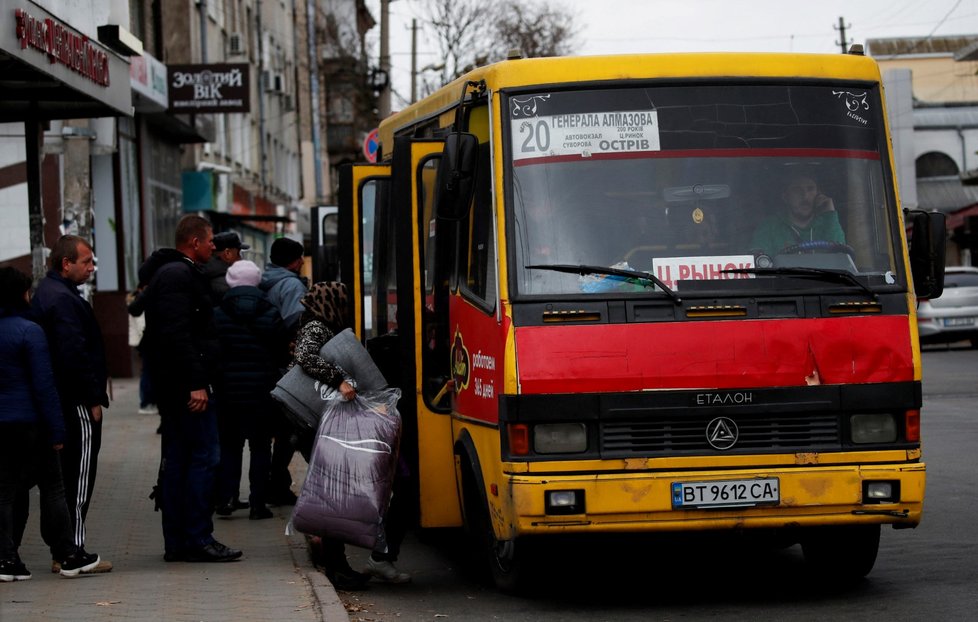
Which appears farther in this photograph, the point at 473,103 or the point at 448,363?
the point at 448,363

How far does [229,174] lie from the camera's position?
4234 cm

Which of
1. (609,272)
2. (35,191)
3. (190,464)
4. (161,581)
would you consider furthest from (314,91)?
(609,272)

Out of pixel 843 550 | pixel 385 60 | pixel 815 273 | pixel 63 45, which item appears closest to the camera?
pixel 815 273

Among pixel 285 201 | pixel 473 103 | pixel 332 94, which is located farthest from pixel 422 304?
→ pixel 332 94

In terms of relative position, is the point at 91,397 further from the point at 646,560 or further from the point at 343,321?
the point at 646,560

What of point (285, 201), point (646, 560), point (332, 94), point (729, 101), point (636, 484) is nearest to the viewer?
point (636, 484)

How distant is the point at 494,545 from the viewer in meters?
8.39

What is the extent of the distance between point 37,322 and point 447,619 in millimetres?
2860

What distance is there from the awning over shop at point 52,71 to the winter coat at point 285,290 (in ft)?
7.29

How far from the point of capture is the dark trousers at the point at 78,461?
909 cm

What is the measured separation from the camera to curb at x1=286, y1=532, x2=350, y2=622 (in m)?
7.50

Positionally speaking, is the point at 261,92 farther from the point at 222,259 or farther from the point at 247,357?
the point at 247,357

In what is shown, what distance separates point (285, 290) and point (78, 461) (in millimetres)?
3100

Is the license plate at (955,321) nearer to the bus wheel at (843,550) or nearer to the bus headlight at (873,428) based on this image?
the bus wheel at (843,550)
